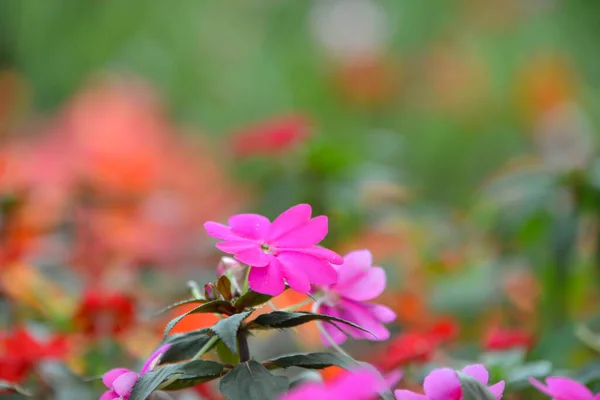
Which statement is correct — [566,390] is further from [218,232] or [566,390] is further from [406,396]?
[218,232]

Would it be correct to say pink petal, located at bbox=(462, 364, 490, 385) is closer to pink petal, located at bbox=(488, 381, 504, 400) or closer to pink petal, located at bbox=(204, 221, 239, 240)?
pink petal, located at bbox=(488, 381, 504, 400)

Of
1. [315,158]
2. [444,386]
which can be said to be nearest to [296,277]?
[444,386]

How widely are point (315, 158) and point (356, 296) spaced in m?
0.70

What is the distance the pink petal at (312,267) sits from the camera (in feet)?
1.48

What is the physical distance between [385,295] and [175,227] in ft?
1.77

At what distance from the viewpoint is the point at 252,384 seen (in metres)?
0.44

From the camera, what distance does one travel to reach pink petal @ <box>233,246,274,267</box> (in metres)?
0.44

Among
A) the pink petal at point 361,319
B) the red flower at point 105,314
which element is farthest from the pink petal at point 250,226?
the red flower at point 105,314

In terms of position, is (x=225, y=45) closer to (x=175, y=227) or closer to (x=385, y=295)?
(x=175, y=227)

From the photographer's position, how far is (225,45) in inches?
115

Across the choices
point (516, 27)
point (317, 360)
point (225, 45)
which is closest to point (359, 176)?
point (317, 360)

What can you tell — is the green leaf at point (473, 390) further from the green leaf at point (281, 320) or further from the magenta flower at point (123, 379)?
the magenta flower at point (123, 379)

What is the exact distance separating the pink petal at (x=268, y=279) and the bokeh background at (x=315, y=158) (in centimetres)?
27

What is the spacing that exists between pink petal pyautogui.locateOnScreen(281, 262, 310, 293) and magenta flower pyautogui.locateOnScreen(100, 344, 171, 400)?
10 cm
